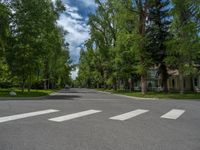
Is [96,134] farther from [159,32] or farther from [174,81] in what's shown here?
[174,81]

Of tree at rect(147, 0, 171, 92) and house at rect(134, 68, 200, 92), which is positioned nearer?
Answer: tree at rect(147, 0, 171, 92)

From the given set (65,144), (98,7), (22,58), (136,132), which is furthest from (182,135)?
(98,7)

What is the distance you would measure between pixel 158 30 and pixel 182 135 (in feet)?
98.2

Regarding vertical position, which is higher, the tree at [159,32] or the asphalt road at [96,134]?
the tree at [159,32]

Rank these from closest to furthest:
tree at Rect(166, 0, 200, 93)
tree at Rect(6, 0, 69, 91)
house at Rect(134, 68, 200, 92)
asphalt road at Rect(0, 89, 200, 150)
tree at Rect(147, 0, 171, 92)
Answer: asphalt road at Rect(0, 89, 200, 150), tree at Rect(166, 0, 200, 93), tree at Rect(6, 0, 69, 91), tree at Rect(147, 0, 171, 92), house at Rect(134, 68, 200, 92)

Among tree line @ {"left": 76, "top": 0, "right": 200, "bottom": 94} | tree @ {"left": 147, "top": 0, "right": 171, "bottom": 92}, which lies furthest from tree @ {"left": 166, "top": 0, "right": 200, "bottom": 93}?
tree @ {"left": 147, "top": 0, "right": 171, "bottom": 92}

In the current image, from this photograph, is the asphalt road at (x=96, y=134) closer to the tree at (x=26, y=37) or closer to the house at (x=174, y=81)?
the tree at (x=26, y=37)

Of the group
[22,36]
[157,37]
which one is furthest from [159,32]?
[22,36]

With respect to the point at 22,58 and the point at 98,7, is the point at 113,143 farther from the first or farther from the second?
the point at 98,7

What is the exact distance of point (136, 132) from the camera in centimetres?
725

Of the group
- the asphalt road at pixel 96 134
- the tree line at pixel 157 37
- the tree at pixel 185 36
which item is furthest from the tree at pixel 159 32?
the asphalt road at pixel 96 134

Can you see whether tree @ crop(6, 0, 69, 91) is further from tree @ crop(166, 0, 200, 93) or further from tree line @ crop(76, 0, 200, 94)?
tree @ crop(166, 0, 200, 93)

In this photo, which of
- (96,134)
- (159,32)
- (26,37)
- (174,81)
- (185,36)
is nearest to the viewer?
(96,134)

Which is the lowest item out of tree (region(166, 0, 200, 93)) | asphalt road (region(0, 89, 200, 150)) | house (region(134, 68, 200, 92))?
asphalt road (region(0, 89, 200, 150))
